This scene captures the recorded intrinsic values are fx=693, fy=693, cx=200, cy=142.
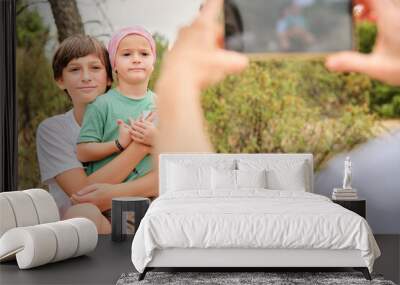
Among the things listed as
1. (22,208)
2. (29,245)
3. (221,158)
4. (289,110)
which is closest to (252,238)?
(29,245)

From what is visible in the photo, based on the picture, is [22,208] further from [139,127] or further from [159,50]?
[159,50]

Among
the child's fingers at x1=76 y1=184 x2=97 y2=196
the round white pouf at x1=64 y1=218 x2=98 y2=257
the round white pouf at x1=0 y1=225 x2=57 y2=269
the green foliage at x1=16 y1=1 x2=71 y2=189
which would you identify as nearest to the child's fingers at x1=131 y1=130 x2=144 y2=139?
the child's fingers at x1=76 y1=184 x2=97 y2=196

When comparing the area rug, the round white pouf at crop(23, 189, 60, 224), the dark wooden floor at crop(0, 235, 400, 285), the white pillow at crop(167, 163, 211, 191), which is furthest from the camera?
the white pillow at crop(167, 163, 211, 191)

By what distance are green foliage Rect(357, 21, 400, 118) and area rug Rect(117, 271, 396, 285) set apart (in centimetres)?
267

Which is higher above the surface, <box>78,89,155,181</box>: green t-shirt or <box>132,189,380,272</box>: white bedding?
<box>78,89,155,181</box>: green t-shirt

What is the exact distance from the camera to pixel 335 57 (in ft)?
24.9

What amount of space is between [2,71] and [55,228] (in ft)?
7.86

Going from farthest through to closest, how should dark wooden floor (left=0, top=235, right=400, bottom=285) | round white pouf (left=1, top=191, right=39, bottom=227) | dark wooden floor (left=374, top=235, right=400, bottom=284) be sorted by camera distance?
round white pouf (left=1, top=191, right=39, bottom=227), dark wooden floor (left=374, top=235, right=400, bottom=284), dark wooden floor (left=0, top=235, right=400, bottom=285)

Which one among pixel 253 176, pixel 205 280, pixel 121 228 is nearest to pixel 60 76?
pixel 121 228

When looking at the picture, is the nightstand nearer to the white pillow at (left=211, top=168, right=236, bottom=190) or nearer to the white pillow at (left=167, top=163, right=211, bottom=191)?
the white pillow at (left=211, top=168, right=236, bottom=190)

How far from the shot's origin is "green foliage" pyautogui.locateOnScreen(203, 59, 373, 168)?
24.8ft

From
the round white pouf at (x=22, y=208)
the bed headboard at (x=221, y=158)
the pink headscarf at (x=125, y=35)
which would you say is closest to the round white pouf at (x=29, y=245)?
the round white pouf at (x=22, y=208)

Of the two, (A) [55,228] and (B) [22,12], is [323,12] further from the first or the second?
(A) [55,228]

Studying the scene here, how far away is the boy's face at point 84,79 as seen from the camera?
302 inches
